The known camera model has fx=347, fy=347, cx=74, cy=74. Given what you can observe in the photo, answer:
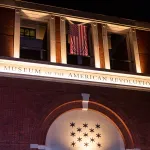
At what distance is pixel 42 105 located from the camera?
14.7 m

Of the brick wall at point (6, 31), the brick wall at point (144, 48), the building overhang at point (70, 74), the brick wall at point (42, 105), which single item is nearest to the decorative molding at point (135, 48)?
the brick wall at point (144, 48)

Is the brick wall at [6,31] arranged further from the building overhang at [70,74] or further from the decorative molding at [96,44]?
the decorative molding at [96,44]

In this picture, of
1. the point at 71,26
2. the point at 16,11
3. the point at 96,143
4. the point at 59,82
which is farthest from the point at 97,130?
the point at 16,11

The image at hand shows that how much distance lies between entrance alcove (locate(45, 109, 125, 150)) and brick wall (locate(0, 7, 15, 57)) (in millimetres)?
3709

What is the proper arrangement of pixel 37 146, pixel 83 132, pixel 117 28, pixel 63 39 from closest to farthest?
pixel 37 146
pixel 83 132
pixel 63 39
pixel 117 28

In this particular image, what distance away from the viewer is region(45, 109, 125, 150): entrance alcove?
14617 mm

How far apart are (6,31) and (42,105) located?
373 cm

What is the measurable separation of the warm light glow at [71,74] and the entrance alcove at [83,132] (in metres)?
1.54

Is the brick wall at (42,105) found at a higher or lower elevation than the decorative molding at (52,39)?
lower

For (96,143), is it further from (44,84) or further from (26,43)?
(26,43)

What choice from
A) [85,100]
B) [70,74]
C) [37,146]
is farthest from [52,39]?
[37,146]

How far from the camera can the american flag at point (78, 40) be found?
54.1ft

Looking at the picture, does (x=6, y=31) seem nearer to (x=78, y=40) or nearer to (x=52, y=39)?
(x=52, y=39)

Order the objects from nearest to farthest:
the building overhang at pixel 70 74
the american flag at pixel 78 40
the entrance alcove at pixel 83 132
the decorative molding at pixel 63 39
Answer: the entrance alcove at pixel 83 132, the building overhang at pixel 70 74, the decorative molding at pixel 63 39, the american flag at pixel 78 40
